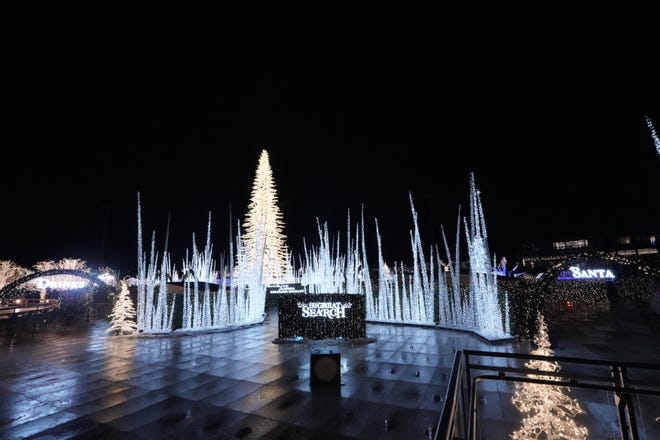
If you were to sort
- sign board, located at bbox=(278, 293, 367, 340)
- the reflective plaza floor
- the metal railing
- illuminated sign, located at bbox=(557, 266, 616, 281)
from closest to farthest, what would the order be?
the metal railing → the reflective plaza floor → sign board, located at bbox=(278, 293, 367, 340) → illuminated sign, located at bbox=(557, 266, 616, 281)

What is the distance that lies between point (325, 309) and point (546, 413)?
684 cm

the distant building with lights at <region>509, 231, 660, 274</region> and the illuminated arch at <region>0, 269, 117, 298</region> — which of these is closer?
the illuminated arch at <region>0, 269, 117, 298</region>

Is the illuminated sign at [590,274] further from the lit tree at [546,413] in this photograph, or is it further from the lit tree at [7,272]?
the lit tree at [7,272]

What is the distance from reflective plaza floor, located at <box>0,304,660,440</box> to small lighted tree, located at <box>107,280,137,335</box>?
4.05 ft

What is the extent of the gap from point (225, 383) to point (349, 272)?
12.6 meters

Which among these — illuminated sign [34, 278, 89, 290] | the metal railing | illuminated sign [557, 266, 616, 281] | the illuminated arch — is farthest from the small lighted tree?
illuminated sign [557, 266, 616, 281]

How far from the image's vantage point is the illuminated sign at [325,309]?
10.6m

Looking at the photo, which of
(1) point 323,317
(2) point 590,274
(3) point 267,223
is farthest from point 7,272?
(2) point 590,274

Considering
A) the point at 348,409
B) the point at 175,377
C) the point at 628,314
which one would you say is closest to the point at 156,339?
the point at 175,377

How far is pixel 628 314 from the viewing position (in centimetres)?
1530

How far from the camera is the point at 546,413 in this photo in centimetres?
470

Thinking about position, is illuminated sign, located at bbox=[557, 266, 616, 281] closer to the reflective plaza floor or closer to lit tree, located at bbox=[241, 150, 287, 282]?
the reflective plaza floor

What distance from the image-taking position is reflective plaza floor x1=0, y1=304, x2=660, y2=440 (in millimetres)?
4402

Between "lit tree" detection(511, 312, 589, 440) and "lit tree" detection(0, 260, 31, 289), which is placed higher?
"lit tree" detection(0, 260, 31, 289)
